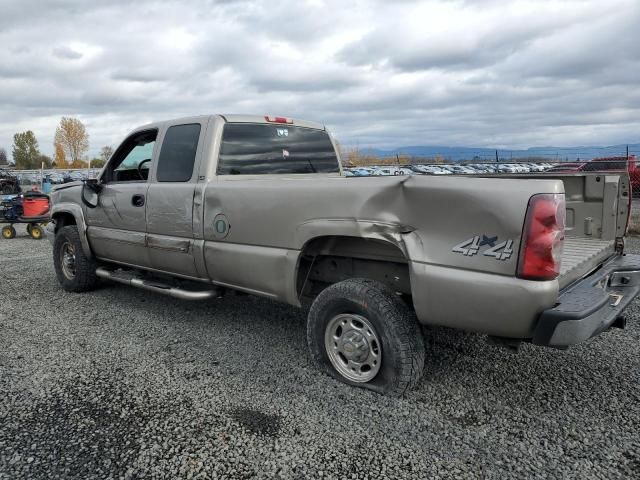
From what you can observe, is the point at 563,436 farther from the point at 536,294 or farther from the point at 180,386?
the point at 180,386

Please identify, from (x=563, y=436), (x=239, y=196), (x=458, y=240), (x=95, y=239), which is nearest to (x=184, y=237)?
(x=239, y=196)

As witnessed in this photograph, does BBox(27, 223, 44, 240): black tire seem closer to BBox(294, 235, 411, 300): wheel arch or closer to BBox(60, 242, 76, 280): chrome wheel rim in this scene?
BBox(60, 242, 76, 280): chrome wheel rim

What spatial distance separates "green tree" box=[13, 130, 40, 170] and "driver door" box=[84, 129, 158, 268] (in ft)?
299

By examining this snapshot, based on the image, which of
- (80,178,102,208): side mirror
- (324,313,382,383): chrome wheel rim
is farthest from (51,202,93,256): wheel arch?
(324,313,382,383): chrome wheel rim

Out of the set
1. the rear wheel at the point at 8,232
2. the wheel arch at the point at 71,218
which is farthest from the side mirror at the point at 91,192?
the rear wheel at the point at 8,232

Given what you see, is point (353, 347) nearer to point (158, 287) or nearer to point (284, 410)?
point (284, 410)

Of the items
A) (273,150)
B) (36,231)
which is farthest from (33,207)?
(273,150)

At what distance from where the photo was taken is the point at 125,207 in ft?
16.4

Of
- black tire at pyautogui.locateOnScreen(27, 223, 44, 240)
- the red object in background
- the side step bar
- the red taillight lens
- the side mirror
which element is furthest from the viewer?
black tire at pyautogui.locateOnScreen(27, 223, 44, 240)

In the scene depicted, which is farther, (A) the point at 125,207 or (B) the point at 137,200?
(A) the point at 125,207

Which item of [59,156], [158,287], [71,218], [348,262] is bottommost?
[158,287]

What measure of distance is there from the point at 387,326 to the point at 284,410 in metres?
0.83

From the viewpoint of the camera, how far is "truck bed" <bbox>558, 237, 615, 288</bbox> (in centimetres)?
305

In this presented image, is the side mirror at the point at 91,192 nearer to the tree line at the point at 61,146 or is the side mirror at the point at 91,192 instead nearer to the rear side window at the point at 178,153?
the rear side window at the point at 178,153
